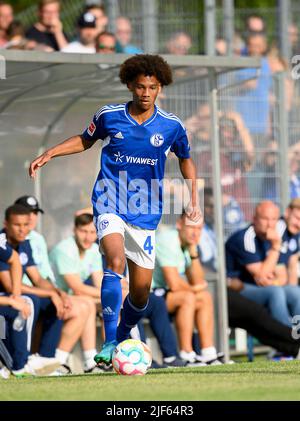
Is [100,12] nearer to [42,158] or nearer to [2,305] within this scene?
[2,305]

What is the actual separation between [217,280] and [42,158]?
4167mm

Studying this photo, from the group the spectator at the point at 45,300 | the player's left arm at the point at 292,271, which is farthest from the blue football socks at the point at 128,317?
the player's left arm at the point at 292,271

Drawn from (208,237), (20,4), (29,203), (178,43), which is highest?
(20,4)

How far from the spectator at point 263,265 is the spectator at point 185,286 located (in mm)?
757

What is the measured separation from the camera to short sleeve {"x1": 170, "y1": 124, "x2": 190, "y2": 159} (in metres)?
9.77

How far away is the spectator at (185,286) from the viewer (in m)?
12.5

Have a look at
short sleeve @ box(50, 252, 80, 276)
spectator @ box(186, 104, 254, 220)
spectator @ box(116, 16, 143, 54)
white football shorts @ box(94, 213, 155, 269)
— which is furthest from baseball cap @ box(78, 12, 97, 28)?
white football shorts @ box(94, 213, 155, 269)

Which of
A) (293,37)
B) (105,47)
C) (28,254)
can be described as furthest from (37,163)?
(293,37)

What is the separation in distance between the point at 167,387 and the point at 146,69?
2.81m

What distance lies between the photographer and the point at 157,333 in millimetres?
12312

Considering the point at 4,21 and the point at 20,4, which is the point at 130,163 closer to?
the point at 4,21

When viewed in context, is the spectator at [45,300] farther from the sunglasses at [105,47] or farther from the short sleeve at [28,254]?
the sunglasses at [105,47]

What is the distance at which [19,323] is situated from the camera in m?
11.4
